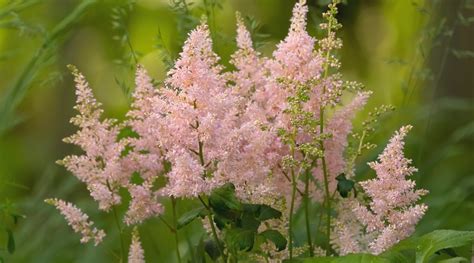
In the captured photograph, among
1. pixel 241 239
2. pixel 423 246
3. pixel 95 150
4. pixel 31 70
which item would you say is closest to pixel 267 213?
pixel 241 239

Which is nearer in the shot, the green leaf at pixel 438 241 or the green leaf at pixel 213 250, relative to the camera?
the green leaf at pixel 438 241

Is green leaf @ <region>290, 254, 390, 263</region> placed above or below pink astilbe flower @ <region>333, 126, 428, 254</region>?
below

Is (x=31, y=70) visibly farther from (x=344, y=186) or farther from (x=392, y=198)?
(x=392, y=198)

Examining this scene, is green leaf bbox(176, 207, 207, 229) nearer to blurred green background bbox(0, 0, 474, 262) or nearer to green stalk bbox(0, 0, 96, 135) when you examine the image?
blurred green background bbox(0, 0, 474, 262)

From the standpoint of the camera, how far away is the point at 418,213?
2322 millimetres

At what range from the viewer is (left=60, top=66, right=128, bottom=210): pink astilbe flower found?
2529 mm

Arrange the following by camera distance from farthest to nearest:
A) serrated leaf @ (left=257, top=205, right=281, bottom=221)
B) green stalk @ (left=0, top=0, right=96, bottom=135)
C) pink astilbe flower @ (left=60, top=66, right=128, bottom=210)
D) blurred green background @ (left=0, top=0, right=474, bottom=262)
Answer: blurred green background @ (left=0, top=0, right=474, bottom=262) → green stalk @ (left=0, top=0, right=96, bottom=135) → pink astilbe flower @ (left=60, top=66, right=128, bottom=210) → serrated leaf @ (left=257, top=205, right=281, bottom=221)

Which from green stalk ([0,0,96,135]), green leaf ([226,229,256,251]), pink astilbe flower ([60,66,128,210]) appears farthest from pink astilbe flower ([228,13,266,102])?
green stalk ([0,0,96,135])

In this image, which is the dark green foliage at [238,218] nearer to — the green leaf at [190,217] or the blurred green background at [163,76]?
the green leaf at [190,217]

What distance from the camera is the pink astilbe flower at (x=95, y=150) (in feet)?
8.30

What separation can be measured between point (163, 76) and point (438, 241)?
5064 mm

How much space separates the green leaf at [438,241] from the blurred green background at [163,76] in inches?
32.5

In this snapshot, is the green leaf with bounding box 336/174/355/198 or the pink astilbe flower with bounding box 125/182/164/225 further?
the pink astilbe flower with bounding box 125/182/164/225

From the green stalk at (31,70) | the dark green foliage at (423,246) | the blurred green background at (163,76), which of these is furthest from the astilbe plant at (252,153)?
the green stalk at (31,70)
